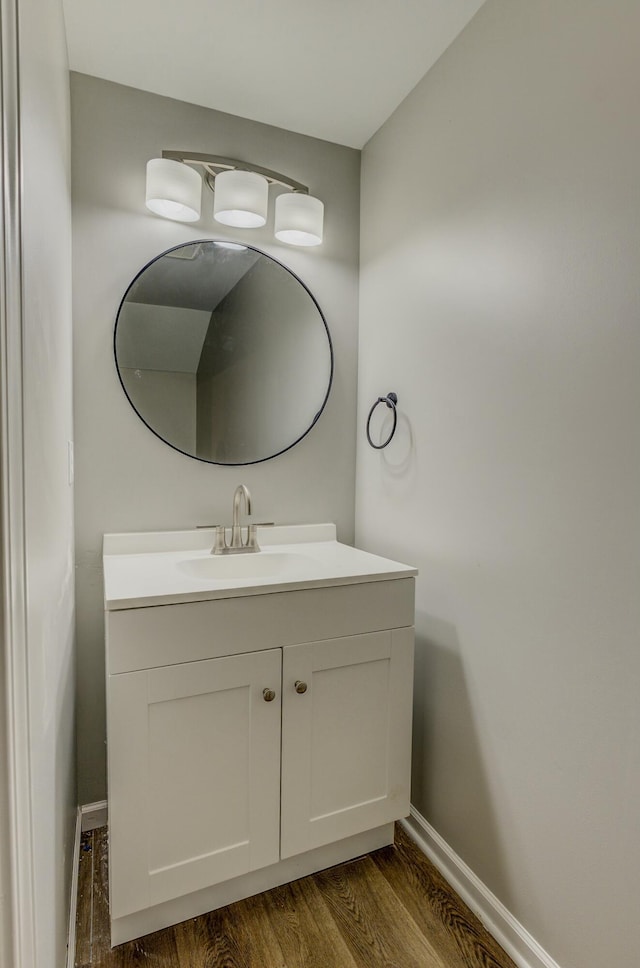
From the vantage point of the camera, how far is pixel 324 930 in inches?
52.8

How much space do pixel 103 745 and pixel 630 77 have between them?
88.0 inches

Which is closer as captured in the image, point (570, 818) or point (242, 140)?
point (570, 818)

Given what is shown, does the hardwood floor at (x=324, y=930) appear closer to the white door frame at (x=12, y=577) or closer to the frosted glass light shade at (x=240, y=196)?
the white door frame at (x=12, y=577)

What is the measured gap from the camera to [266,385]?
1918 millimetres

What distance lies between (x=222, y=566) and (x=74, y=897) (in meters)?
0.95

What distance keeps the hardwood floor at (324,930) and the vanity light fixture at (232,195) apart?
6.74 ft

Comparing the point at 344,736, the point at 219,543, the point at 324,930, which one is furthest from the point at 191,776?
the point at 219,543

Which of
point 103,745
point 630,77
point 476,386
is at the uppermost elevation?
point 630,77

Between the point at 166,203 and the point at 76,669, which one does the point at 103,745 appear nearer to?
the point at 76,669

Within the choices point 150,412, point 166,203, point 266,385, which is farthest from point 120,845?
point 166,203

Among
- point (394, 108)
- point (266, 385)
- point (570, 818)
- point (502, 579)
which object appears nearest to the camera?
point (570, 818)

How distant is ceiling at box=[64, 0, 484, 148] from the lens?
141cm

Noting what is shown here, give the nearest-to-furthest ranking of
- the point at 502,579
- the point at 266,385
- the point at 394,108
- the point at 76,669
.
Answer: the point at 502,579 → the point at 76,669 → the point at 394,108 → the point at 266,385

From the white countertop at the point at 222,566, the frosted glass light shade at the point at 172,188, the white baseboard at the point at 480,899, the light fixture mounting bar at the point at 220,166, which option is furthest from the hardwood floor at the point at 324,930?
the light fixture mounting bar at the point at 220,166
